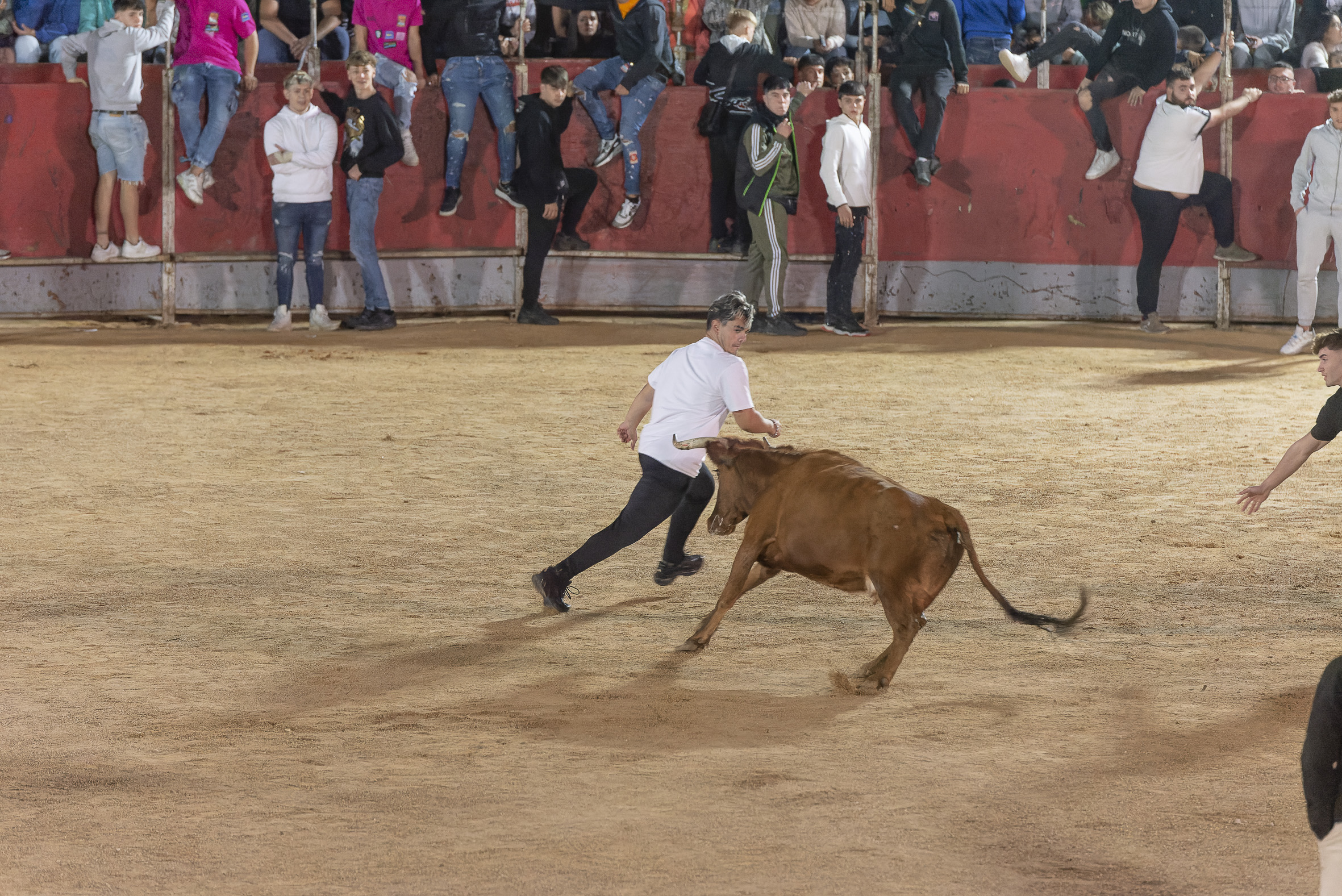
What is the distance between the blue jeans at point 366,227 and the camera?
52.1 feet

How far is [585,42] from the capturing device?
676 inches

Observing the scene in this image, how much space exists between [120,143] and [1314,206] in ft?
40.1

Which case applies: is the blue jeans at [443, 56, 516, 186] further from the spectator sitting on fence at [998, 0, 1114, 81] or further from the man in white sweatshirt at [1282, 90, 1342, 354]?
the man in white sweatshirt at [1282, 90, 1342, 354]

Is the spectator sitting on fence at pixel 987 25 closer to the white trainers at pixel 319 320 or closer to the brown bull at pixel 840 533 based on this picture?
the white trainers at pixel 319 320

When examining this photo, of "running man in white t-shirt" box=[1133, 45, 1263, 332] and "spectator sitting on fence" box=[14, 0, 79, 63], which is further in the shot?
"spectator sitting on fence" box=[14, 0, 79, 63]

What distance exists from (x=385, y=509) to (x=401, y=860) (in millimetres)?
4607

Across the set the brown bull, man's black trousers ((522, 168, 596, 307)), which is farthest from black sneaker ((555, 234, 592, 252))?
the brown bull

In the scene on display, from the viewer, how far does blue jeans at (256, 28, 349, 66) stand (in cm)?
1695

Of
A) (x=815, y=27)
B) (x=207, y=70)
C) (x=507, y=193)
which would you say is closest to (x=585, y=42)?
(x=507, y=193)

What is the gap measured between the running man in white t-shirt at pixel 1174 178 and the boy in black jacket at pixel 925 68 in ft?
7.15

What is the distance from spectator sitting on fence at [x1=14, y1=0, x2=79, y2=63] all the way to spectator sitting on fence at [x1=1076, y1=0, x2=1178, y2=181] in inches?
437

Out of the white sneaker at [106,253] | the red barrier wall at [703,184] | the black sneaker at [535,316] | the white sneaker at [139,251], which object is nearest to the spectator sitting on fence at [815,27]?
the red barrier wall at [703,184]

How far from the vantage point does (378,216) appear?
56.7ft

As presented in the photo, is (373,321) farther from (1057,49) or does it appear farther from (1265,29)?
(1265,29)
